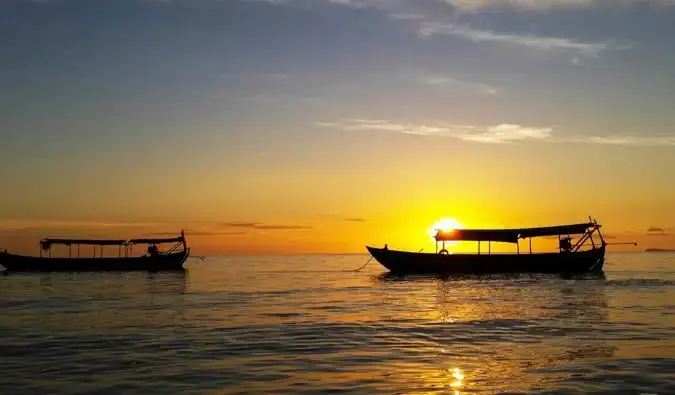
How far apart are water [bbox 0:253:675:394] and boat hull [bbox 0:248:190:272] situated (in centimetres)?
5029

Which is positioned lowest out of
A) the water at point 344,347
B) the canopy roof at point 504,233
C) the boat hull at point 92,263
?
the water at point 344,347

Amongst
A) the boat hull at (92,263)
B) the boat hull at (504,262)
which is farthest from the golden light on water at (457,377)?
the boat hull at (92,263)

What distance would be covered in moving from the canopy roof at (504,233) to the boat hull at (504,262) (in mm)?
1978

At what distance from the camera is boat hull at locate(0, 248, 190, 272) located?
88875 millimetres

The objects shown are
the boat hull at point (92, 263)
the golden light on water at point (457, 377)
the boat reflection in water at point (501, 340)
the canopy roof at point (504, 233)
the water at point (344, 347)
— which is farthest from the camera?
the boat hull at point (92, 263)

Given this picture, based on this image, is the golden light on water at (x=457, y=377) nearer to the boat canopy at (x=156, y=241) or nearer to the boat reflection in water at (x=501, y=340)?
the boat reflection in water at (x=501, y=340)

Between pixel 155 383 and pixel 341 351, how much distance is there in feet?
21.5

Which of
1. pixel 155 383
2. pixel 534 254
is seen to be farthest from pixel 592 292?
pixel 155 383

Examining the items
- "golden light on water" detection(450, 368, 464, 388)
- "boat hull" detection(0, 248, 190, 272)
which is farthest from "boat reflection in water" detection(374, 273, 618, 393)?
"boat hull" detection(0, 248, 190, 272)

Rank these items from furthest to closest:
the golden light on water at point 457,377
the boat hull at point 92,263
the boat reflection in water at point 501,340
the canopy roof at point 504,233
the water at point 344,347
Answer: the boat hull at point 92,263 → the canopy roof at point 504,233 → the boat reflection in water at point 501,340 → the water at point 344,347 → the golden light on water at point 457,377

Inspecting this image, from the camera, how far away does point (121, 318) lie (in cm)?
3069

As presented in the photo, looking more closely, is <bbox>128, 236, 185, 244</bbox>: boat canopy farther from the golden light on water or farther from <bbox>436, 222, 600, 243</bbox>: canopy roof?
the golden light on water

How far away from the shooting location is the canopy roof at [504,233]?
214 ft

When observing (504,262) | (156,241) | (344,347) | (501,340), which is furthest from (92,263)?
(501,340)
